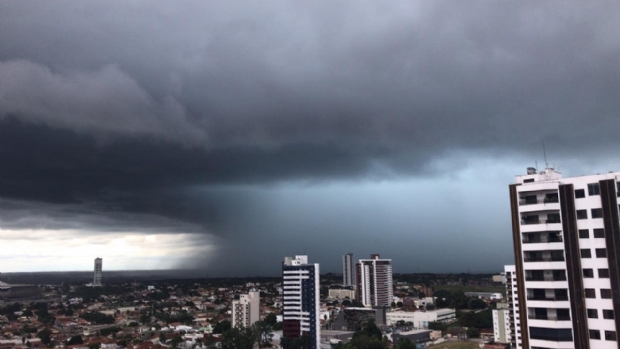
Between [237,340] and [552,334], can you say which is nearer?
[552,334]

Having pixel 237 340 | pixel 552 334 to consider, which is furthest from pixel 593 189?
pixel 237 340

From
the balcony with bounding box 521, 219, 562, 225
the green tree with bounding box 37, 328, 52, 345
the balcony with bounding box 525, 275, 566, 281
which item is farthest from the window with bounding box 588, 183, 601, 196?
the green tree with bounding box 37, 328, 52, 345

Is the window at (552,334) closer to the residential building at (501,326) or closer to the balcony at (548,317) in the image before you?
the balcony at (548,317)

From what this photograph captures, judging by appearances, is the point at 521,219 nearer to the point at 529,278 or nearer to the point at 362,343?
the point at 529,278

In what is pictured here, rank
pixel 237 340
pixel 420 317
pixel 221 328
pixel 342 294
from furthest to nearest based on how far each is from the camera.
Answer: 1. pixel 342 294
2. pixel 420 317
3. pixel 221 328
4. pixel 237 340

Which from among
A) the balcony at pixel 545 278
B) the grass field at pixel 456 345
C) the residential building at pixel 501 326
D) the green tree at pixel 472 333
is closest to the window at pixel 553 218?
the balcony at pixel 545 278

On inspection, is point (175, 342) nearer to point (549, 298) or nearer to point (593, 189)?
point (549, 298)

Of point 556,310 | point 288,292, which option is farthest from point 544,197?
point 288,292
